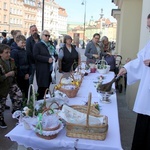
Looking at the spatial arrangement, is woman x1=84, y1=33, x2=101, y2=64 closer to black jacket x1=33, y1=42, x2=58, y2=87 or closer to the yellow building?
black jacket x1=33, y1=42, x2=58, y2=87

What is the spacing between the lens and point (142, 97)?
2.75 m

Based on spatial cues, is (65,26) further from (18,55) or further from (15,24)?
(18,55)

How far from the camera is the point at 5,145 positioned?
11.6 ft

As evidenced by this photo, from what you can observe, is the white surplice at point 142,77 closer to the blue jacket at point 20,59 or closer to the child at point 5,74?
the child at point 5,74

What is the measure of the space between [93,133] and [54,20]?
99008mm

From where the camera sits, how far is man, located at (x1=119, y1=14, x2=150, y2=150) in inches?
107

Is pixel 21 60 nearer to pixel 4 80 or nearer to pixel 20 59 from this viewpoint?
pixel 20 59

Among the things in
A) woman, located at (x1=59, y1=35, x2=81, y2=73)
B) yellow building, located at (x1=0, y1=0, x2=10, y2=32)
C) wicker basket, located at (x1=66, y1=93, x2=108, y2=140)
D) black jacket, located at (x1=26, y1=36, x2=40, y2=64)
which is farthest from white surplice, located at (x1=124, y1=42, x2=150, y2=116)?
yellow building, located at (x1=0, y1=0, x2=10, y2=32)

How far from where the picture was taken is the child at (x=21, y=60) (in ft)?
14.8

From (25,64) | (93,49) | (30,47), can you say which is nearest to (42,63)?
(25,64)

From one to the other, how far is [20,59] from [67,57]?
3.37 feet

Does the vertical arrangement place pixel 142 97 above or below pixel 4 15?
below

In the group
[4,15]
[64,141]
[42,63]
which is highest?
[4,15]

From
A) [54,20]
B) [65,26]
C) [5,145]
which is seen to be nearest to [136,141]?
[5,145]
